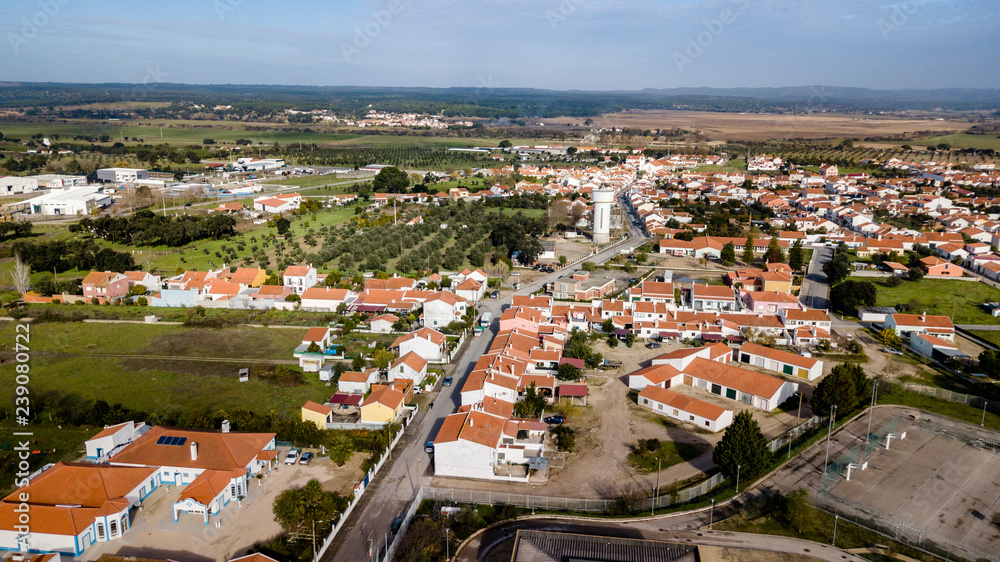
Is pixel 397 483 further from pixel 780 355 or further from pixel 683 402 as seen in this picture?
pixel 780 355

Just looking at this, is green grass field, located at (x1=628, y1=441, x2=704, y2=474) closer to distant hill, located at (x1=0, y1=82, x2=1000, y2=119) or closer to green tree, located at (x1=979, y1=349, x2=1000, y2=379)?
green tree, located at (x1=979, y1=349, x2=1000, y2=379)

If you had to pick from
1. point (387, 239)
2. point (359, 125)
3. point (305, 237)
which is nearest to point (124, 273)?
point (305, 237)

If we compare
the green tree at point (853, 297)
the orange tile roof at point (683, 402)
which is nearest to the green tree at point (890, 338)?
the green tree at point (853, 297)

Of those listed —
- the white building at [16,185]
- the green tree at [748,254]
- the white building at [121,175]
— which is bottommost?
the green tree at [748,254]

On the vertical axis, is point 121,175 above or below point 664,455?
above

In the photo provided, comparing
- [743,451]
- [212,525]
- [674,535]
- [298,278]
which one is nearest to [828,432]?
[743,451]

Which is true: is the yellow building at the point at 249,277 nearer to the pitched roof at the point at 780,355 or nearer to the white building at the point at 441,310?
the white building at the point at 441,310

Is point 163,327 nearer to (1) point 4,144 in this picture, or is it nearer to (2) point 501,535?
(2) point 501,535
